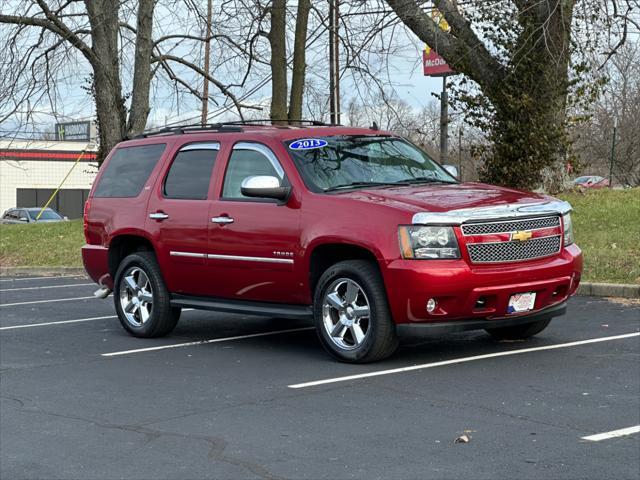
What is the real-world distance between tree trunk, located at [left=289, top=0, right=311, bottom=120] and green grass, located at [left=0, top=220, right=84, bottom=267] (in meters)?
5.57

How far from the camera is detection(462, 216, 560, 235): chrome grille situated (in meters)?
8.51

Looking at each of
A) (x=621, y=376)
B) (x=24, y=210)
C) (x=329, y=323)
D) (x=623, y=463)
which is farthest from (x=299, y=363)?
(x=24, y=210)

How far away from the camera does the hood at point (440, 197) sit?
28.2 feet

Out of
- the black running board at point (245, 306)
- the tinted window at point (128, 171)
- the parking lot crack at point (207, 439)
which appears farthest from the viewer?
the tinted window at point (128, 171)

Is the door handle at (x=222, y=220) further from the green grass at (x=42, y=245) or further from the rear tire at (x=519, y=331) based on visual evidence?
the green grass at (x=42, y=245)

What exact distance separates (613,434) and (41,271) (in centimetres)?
1640

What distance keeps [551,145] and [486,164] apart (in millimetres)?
1381

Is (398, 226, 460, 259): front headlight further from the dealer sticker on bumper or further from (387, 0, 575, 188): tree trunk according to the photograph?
(387, 0, 575, 188): tree trunk

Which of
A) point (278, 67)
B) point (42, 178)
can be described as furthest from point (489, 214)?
point (42, 178)

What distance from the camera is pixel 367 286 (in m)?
8.61

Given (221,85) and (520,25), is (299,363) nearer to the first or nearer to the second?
(520,25)

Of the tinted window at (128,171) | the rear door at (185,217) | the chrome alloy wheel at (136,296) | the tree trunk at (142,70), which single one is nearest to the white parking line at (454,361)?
the rear door at (185,217)

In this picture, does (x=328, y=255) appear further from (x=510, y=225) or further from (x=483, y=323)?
(x=510, y=225)

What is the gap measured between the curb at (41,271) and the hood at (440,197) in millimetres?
11797
